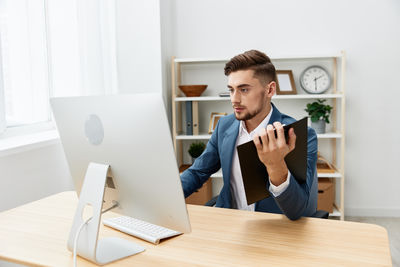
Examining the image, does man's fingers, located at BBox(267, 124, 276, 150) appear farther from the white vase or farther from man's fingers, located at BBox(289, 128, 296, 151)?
the white vase

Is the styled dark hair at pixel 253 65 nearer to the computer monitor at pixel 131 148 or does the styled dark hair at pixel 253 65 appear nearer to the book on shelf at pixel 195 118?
the computer monitor at pixel 131 148

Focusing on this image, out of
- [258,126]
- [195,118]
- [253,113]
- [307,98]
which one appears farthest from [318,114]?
[253,113]

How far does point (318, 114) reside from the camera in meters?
3.30

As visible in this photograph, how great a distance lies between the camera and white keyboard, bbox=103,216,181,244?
118cm

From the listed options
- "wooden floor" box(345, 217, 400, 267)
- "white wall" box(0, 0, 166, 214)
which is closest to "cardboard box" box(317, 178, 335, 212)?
"wooden floor" box(345, 217, 400, 267)

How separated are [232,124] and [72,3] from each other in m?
1.55

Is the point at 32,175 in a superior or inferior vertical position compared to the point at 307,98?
inferior

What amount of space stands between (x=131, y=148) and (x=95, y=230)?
0.82 ft

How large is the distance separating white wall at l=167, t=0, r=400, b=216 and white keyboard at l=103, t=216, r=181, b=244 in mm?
2602

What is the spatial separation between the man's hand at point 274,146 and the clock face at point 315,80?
2502 mm

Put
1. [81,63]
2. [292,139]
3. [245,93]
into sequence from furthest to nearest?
[81,63] → [245,93] → [292,139]

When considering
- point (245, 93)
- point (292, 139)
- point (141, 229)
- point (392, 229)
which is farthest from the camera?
point (392, 229)

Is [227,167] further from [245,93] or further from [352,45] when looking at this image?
[352,45]

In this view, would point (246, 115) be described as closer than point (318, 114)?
Yes
